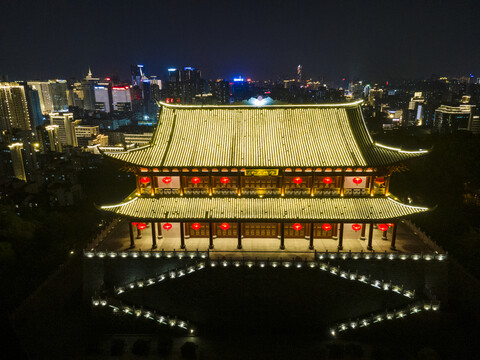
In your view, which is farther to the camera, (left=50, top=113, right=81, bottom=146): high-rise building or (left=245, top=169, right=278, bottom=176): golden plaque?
(left=50, top=113, right=81, bottom=146): high-rise building

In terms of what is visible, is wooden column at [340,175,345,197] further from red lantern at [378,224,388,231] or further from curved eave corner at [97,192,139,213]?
curved eave corner at [97,192,139,213]

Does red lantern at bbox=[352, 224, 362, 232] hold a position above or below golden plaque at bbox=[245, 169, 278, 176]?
below

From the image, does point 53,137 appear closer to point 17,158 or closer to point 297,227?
point 17,158

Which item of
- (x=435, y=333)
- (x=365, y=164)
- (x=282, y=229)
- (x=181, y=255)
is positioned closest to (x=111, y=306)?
(x=181, y=255)

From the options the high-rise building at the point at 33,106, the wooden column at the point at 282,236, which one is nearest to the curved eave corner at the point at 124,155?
the wooden column at the point at 282,236

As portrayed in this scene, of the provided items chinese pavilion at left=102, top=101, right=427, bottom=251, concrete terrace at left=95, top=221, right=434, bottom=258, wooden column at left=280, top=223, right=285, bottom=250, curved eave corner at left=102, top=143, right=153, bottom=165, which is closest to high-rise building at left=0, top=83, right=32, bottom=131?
concrete terrace at left=95, top=221, right=434, bottom=258

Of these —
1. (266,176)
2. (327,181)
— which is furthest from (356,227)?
(266,176)

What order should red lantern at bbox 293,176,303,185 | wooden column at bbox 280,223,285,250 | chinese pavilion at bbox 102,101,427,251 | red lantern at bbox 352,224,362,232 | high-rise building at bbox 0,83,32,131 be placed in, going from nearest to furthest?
chinese pavilion at bbox 102,101,427,251 < red lantern at bbox 352,224,362,232 < wooden column at bbox 280,223,285,250 < red lantern at bbox 293,176,303,185 < high-rise building at bbox 0,83,32,131
